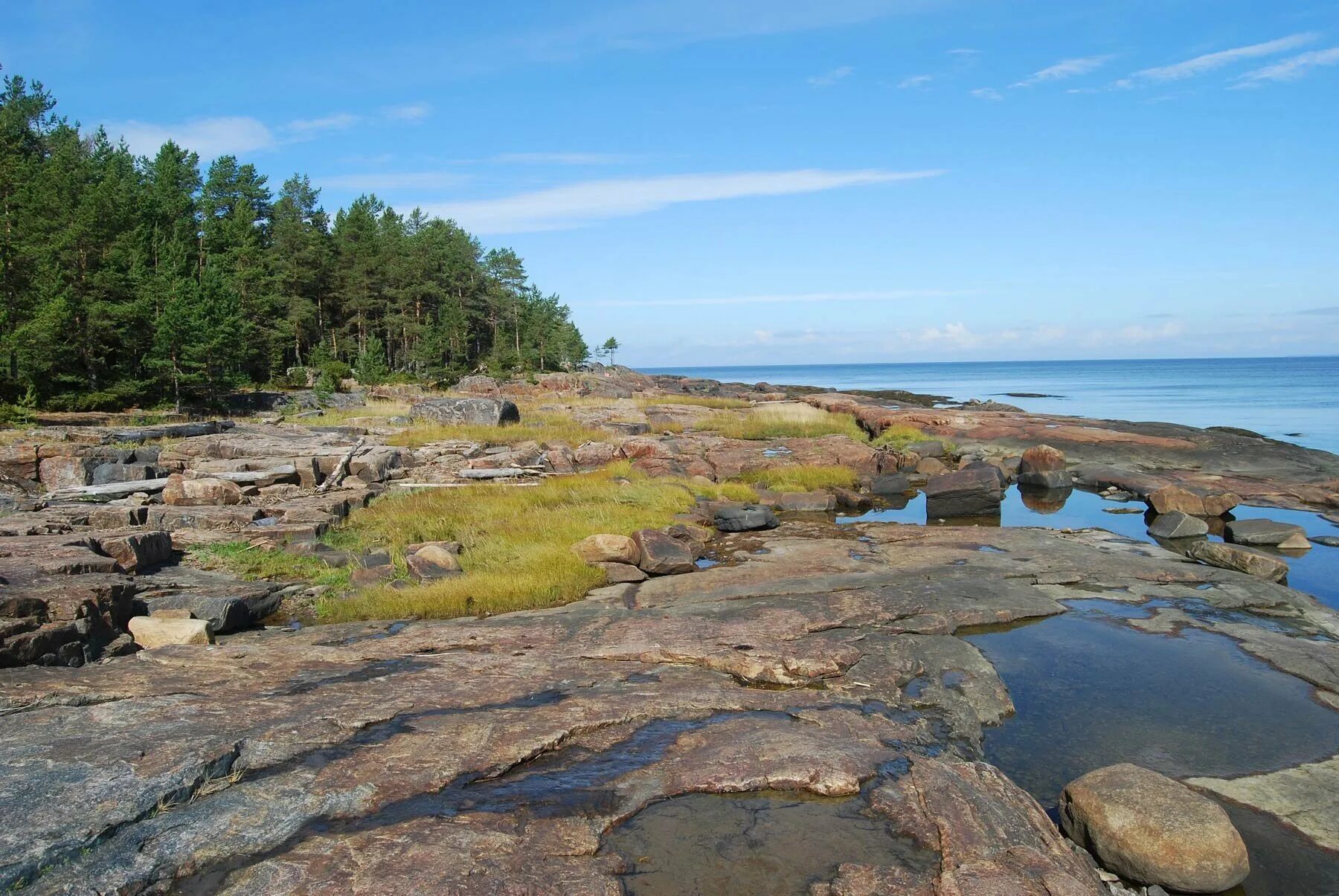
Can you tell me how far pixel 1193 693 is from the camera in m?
8.26

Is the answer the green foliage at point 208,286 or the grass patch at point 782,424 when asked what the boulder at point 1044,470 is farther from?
the green foliage at point 208,286

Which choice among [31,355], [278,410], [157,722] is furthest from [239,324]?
[157,722]

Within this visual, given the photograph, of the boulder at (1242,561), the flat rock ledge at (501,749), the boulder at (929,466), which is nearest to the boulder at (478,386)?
the boulder at (929,466)

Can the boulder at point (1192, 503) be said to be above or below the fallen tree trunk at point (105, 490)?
below

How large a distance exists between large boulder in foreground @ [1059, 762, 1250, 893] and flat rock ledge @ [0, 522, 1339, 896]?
1.34 feet

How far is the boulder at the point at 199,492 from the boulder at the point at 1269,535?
21181mm

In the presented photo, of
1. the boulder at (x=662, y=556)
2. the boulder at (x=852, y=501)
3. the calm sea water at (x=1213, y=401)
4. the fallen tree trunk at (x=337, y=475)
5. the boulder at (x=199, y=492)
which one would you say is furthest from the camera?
the calm sea water at (x=1213, y=401)

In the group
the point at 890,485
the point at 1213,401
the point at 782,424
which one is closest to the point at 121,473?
the point at 890,485

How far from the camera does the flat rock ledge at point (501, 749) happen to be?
4.39m

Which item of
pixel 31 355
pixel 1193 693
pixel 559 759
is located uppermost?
pixel 31 355

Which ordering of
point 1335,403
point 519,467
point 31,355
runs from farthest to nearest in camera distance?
point 1335,403 → point 31,355 → point 519,467

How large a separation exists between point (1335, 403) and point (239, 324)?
3107 inches

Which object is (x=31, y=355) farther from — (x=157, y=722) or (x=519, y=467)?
(x=157, y=722)

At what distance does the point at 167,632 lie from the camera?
909 cm
